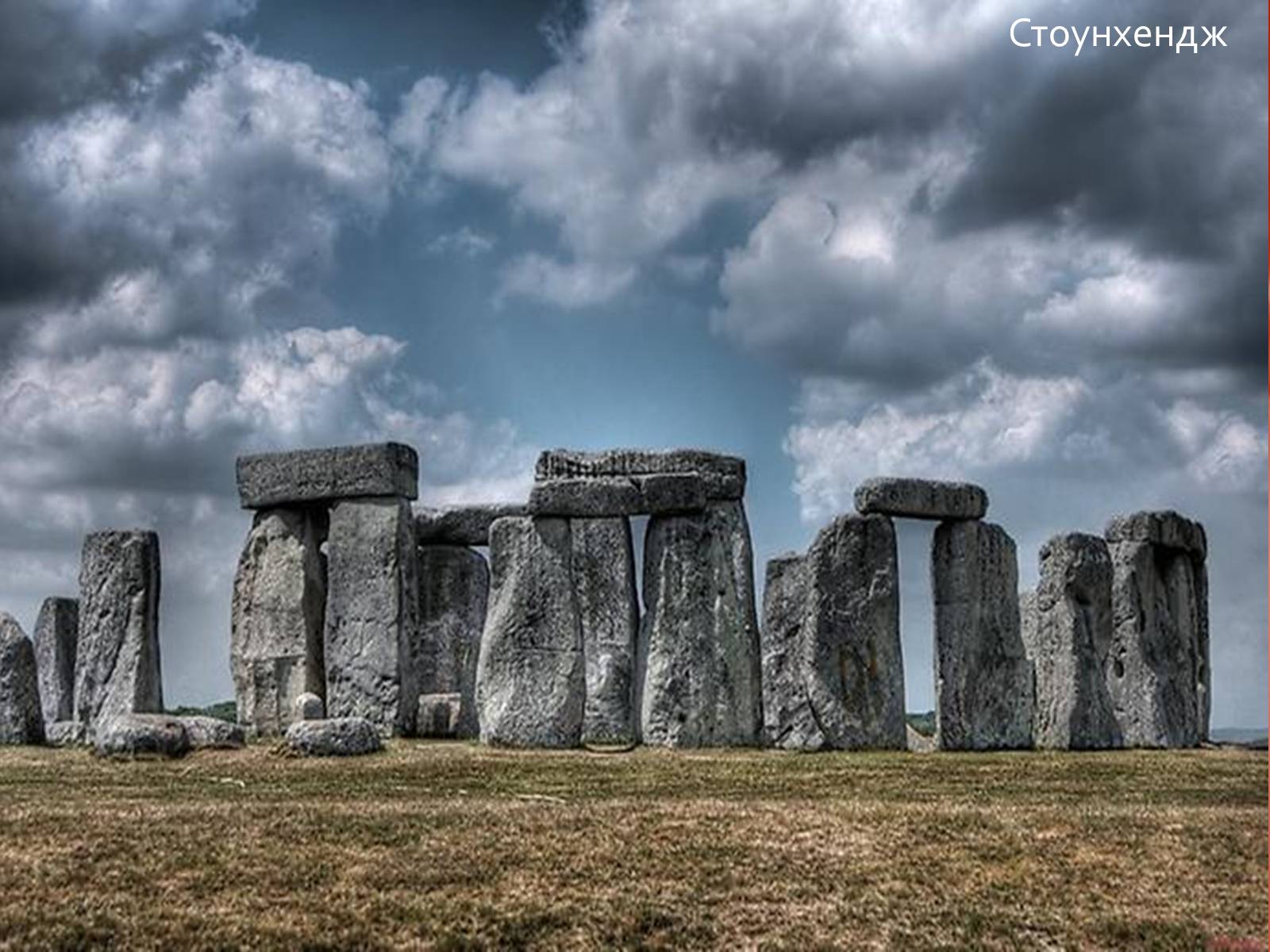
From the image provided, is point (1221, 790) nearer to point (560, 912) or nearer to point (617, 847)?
point (617, 847)

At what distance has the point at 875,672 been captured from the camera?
27.5m

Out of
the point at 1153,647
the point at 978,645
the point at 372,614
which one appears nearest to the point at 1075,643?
the point at 978,645

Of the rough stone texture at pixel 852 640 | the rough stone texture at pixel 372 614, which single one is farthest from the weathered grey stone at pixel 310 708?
the rough stone texture at pixel 852 640

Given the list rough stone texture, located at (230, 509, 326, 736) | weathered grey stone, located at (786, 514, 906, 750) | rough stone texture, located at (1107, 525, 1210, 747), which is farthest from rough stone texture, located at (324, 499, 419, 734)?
Result: rough stone texture, located at (1107, 525, 1210, 747)

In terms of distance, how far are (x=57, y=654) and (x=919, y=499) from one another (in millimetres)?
18006

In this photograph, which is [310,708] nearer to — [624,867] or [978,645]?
[978,645]

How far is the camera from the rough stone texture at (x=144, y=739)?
81.0ft

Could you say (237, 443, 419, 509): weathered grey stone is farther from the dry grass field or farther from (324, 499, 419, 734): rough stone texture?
the dry grass field

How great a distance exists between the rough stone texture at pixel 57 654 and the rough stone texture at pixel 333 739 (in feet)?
39.4

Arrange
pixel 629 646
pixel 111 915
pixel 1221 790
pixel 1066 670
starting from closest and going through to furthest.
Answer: pixel 111 915 → pixel 1221 790 → pixel 1066 670 → pixel 629 646

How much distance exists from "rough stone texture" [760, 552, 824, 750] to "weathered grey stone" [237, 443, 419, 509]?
21.9 feet

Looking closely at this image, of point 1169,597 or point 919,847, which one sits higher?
point 1169,597

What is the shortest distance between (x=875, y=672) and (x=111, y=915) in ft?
50.0

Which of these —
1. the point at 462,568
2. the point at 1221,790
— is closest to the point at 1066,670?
the point at 1221,790
